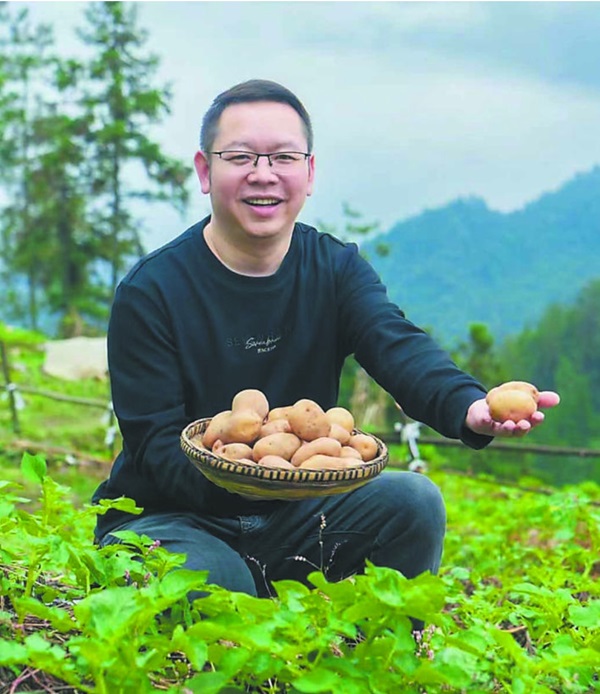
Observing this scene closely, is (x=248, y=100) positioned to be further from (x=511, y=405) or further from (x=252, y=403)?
(x=511, y=405)

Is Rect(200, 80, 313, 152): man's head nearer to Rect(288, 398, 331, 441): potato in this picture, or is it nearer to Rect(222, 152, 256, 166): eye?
Rect(222, 152, 256, 166): eye

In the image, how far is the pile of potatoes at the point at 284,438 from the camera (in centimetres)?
223

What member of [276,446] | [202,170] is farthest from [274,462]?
[202,170]

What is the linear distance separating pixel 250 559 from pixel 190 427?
1.50 feet

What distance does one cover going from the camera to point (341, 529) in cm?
272

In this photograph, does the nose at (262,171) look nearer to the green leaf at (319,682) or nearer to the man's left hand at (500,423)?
the man's left hand at (500,423)

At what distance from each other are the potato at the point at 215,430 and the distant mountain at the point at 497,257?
8618 centimetres

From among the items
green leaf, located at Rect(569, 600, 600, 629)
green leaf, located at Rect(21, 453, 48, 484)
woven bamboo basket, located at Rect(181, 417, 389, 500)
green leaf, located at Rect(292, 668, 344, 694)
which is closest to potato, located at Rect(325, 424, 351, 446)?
woven bamboo basket, located at Rect(181, 417, 389, 500)

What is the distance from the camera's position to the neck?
9.16 ft

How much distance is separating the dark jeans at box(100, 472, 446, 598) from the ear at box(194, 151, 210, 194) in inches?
35.8

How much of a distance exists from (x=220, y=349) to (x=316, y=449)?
0.60m

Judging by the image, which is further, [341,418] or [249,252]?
[249,252]

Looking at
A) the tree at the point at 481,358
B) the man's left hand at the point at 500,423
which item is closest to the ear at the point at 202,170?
the man's left hand at the point at 500,423

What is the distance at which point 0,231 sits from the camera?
101 feet
